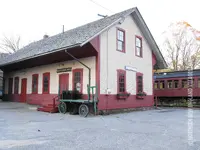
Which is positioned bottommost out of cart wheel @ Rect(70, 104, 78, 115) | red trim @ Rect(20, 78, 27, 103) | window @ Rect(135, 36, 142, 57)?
cart wheel @ Rect(70, 104, 78, 115)

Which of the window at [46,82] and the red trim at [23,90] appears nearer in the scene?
the window at [46,82]

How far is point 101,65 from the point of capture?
1245cm

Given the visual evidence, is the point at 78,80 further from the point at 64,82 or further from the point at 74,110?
the point at 74,110

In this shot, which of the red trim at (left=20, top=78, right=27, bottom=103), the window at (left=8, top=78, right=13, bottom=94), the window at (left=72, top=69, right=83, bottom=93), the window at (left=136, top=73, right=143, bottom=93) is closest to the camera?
the window at (left=72, top=69, right=83, bottom=93)

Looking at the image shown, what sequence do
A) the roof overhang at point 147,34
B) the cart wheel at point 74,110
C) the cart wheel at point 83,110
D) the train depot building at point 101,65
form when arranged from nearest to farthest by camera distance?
the cart wheel at point 83,110
the cart wheel at point 74,110
the train depot building at point 101,65
the roof overhang at point 147,34

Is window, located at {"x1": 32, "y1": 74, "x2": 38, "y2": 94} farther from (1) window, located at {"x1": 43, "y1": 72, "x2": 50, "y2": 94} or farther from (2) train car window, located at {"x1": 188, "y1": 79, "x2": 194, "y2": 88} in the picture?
(2) train car window, located at {"x1": 188, "y1": 79, "x2": 194, "y2": 88}

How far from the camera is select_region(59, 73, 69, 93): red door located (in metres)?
14.1

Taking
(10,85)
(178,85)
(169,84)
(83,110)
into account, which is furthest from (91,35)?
(10,85)

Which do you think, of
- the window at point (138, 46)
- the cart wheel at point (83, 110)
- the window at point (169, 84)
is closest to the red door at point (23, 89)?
the cart wheel at point (83, 110)

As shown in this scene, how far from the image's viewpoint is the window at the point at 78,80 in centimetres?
1315

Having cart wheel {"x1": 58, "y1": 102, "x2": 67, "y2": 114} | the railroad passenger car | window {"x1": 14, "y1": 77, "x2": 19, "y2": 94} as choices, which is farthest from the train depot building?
the railroad passenger car

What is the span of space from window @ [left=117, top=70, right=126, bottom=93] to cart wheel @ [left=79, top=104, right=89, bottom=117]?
115 inches

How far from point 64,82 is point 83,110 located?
3357 millimetres

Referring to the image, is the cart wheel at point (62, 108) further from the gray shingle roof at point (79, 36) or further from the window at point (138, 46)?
the window at point (138, 46)
